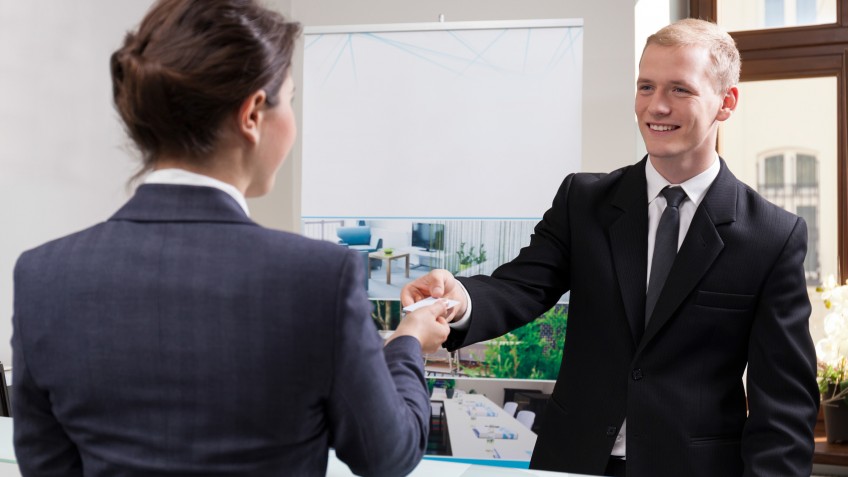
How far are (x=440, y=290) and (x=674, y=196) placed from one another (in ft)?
1.66

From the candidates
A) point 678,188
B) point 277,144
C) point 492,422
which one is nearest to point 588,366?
point 678,188

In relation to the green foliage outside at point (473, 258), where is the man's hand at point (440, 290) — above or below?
below

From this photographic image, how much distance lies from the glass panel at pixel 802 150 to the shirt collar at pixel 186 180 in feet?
12.0

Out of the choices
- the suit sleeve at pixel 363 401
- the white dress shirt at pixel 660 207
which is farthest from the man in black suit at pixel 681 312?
the suit sleeve at pixel 363 401

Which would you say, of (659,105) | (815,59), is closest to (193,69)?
(659,105)

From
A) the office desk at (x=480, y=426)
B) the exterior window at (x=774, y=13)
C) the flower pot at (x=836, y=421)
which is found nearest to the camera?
the office desk at (x=480, y=426)

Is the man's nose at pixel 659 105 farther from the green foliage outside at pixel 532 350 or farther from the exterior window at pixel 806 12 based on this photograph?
the exterior window at pixel 806 12

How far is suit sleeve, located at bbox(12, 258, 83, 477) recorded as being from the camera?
81cm

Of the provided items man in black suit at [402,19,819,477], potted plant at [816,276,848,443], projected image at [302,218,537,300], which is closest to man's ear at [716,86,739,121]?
man in black suit at [402,19,819,477]

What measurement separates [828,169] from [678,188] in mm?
2695

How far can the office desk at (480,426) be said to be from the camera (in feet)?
10.2

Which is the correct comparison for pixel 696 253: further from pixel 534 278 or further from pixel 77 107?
pixel 77 107

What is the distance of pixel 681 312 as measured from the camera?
5.09ft

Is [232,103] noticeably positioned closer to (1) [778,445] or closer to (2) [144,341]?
(2) [144,341]
